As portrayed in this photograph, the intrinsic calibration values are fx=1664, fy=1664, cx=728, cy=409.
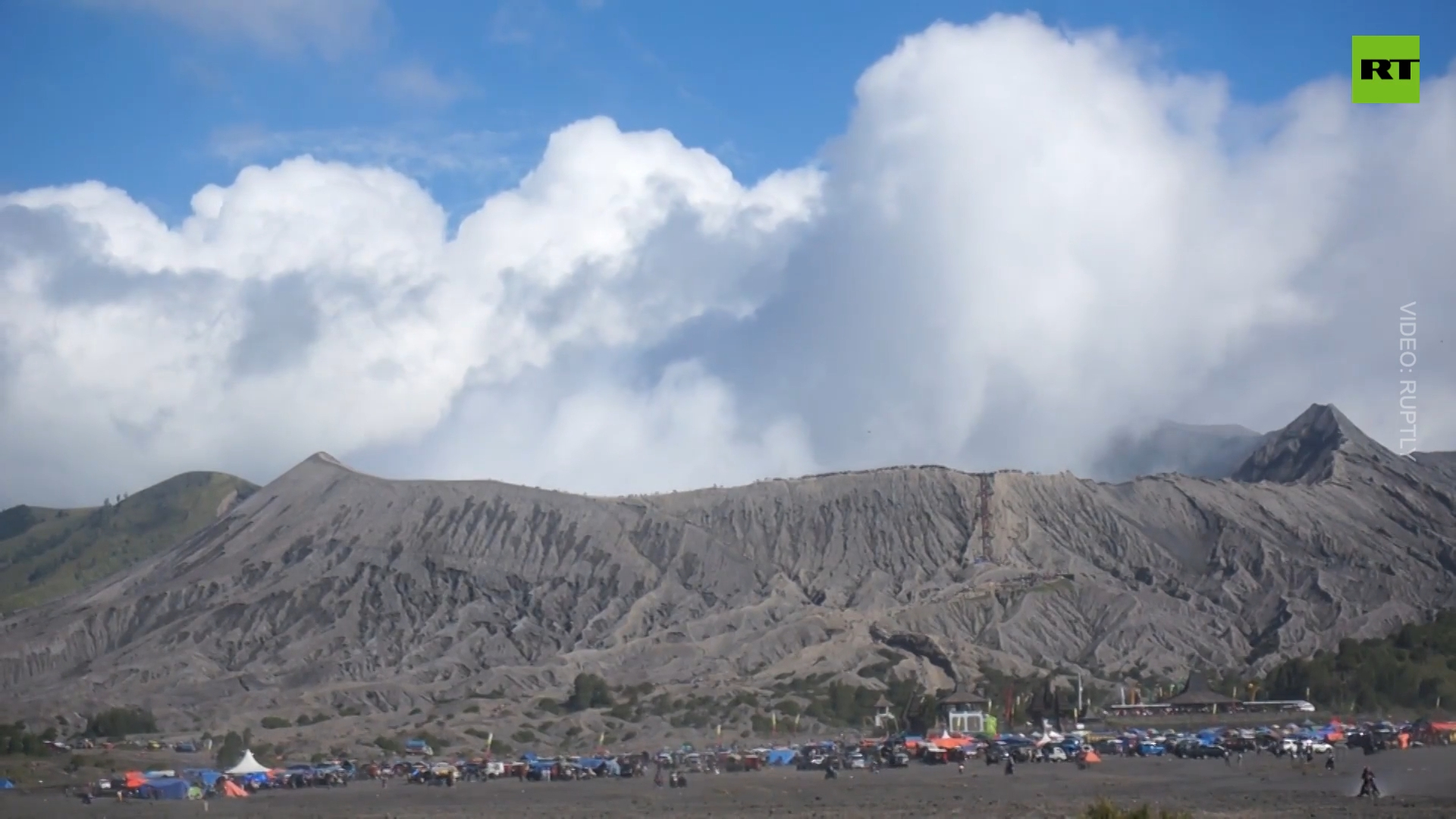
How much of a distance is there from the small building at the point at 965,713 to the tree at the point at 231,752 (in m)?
41.3

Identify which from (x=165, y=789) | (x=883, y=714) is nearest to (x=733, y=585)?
(x=883, y=714)

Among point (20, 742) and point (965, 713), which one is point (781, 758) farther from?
point (20, 742)

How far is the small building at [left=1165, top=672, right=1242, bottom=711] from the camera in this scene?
367ft

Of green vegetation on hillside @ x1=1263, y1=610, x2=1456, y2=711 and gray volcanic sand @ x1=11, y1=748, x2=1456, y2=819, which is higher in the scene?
green vegetation on hillside @ x1=1263, y1=610, x2=1456, y2=711

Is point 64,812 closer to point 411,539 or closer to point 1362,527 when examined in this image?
point 411,539

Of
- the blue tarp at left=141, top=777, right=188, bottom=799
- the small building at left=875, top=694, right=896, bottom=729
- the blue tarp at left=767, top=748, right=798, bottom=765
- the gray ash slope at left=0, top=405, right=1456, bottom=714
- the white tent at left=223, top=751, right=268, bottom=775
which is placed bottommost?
the blue tarp at left=141, top=777, right=188, bottom=799

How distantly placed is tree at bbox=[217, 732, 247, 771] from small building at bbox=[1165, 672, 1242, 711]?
6059 centimetres

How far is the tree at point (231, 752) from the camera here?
92.7 m

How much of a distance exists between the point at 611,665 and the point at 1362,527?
78.7m

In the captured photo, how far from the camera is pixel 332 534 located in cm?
17000

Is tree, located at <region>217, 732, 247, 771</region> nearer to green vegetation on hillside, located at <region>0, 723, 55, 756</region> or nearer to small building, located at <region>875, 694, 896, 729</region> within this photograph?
green vegetation on hillside, located at <region>0, 723, 55, 756</region>

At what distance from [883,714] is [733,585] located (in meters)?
47.5

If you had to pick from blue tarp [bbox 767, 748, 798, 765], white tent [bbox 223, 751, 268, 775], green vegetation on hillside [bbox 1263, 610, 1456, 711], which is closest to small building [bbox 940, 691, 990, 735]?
blue tarp [bbox 767, 748, 798, 765]

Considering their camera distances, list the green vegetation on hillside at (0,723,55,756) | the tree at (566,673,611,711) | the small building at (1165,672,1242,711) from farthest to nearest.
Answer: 1. the tree at (566,673,611,711)
2. the small building at (1165,672,1242,711)
3. the green vegetation on hillside at (0,723,55,756)
